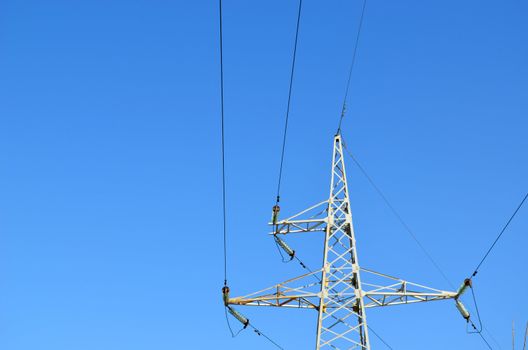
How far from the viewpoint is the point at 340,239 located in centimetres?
2025

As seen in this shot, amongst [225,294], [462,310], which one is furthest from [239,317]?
[462,310]

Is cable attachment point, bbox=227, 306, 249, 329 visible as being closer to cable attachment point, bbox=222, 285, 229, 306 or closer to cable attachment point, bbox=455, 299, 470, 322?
cable attachment point, bbox=222, 285, 229, 306

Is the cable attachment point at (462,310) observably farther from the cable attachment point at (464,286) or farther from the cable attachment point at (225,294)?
the cable attachment point at (225,294)

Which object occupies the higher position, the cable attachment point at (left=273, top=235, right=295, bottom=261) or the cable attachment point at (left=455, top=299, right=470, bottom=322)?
the cable attachment point at (left=273, top=235, right=295, bottom=261)

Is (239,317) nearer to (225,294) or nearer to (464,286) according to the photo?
(225,294)

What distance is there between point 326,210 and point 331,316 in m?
4.18

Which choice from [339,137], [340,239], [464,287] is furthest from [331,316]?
[339,137]

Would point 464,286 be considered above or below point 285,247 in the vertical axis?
below

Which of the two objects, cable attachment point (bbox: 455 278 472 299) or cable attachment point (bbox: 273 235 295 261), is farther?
cable attachment point (bbox: 273 235 295 261)

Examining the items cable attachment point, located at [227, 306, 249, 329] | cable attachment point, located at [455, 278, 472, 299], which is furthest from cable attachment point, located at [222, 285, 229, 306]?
cable attachment point, located at [455, 278, 472, 299]

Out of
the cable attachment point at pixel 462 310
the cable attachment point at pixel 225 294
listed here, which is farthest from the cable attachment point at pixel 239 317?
the cable attachment point at pixel 462 310

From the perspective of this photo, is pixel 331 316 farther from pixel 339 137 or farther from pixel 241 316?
pixel 339 137

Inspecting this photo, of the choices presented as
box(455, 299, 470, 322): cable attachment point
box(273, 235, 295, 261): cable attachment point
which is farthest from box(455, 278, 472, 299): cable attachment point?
box(273, 235, 295, 261): cable attachment point

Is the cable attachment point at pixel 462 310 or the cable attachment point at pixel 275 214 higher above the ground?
the cable attachment point at pixel 275 214
